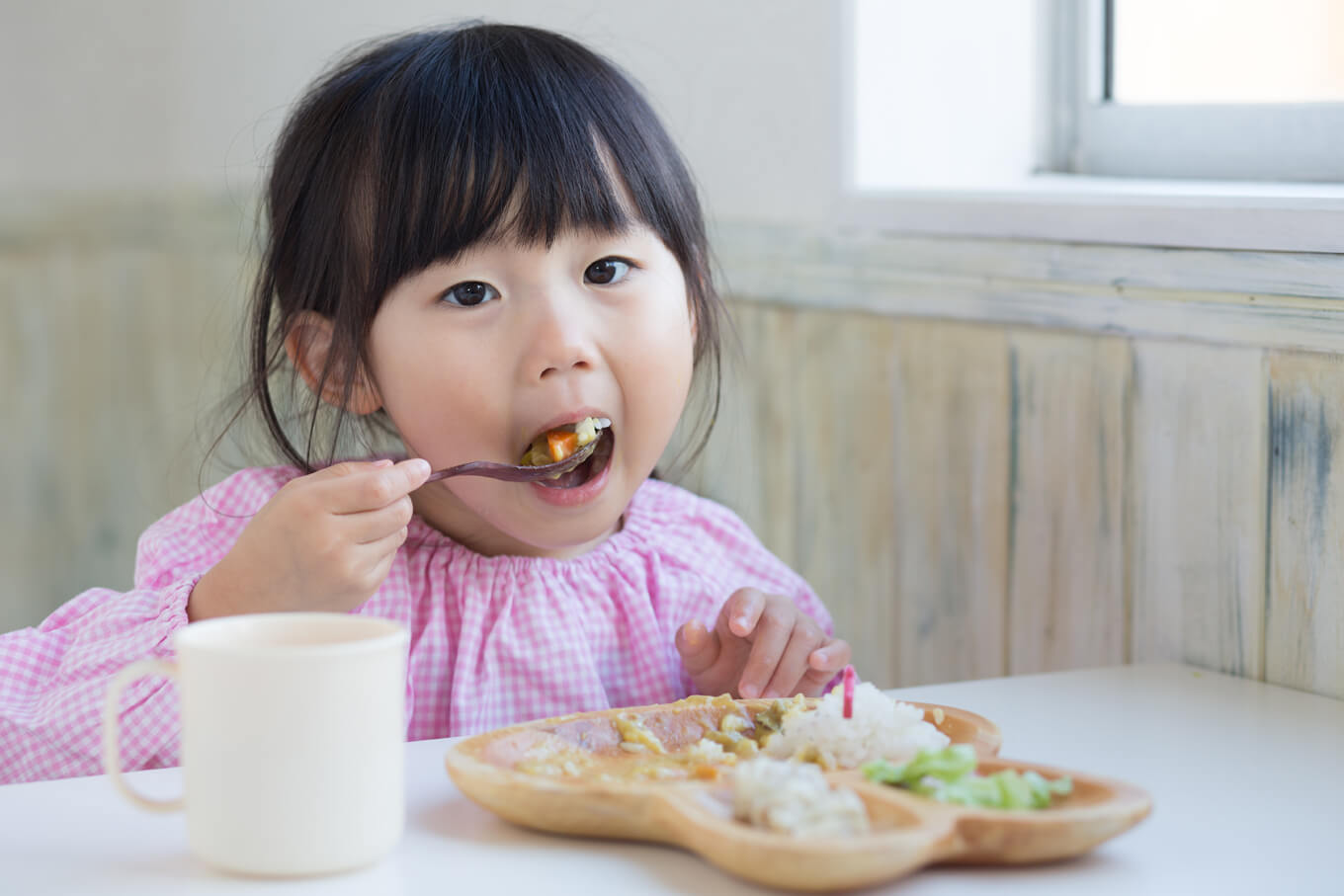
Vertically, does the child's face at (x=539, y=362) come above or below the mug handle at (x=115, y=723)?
above

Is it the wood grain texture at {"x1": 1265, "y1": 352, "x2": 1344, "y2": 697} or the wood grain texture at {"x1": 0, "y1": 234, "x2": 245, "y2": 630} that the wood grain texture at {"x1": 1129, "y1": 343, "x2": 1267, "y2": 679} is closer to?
the wood grain texture at {"x1": 1265, "y1": 352, "x2": 1344, "y2": 697}

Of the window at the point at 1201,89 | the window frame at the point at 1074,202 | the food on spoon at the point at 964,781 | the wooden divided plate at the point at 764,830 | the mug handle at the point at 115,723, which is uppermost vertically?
the window at the point at 1201,89

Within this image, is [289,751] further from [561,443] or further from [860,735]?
[561,443]

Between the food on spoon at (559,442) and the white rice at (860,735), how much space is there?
335 mm

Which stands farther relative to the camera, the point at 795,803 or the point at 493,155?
the point at 493,155

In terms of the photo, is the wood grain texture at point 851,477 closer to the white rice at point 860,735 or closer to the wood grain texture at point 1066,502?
the wood grain texture at point 1066,502

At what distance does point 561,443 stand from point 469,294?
0.12 metres

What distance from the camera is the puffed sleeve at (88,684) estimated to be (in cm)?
92

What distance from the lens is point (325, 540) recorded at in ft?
2.89

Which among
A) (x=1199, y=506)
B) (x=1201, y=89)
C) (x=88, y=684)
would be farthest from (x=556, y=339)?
(x=1201, y=89)

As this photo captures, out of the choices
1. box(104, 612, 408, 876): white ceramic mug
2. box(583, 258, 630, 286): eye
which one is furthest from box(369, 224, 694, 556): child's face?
box(104, 612, 408, 876): white ceramic mug

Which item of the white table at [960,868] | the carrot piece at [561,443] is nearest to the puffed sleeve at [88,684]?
the white table at [960,868]

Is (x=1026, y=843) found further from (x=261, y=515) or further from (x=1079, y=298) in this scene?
(x=1079, y=298)

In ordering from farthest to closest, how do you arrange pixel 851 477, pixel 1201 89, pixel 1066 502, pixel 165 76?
pixel 165 76 → pixel 851 477 → pixel 1201 89 → pixel 1066 502
